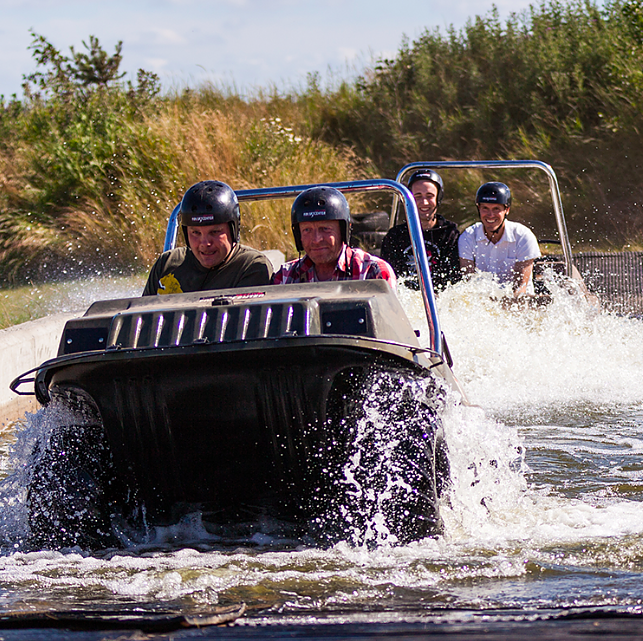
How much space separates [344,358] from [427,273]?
0.98m

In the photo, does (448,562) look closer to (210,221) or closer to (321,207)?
(321,207)

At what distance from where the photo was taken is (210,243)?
14.8 ft

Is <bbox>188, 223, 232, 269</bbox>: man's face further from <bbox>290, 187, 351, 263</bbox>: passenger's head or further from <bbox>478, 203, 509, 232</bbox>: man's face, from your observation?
<bbox>478, 203, 509, 232</bbox>: man's face

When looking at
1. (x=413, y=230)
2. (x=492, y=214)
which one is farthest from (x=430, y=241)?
(x=413, y=230)

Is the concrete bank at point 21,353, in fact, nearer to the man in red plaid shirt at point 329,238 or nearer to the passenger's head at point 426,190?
the man in red plaid shirt at point 329,238

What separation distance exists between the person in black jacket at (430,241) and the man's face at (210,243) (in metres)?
3.30

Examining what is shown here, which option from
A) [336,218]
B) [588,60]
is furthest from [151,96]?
[336,218]

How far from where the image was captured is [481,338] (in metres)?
7.62

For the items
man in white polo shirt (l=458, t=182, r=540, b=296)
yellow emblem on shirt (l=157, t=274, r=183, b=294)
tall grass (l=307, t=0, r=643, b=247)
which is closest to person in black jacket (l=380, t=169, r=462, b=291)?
man in white polo shirt (l=458, t=182, r=540, b=296)

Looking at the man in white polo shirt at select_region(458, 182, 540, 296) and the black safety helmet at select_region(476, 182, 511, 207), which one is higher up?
the black safety helmet at select_region(476, 182, 511, 207)

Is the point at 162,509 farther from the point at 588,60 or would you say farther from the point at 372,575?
the point at 588,60

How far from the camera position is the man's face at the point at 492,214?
778cm

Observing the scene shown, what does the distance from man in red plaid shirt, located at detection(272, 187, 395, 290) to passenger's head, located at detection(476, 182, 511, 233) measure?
3.41 m

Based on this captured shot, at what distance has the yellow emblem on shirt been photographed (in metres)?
4.56
